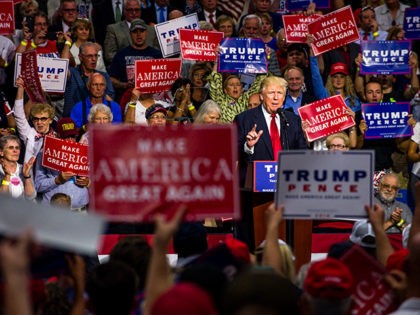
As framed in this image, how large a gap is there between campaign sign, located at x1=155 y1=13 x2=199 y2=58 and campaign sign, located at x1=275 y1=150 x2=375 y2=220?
7.42 m

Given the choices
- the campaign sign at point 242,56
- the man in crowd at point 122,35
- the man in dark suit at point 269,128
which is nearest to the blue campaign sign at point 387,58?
the campaign sign at point 242,56

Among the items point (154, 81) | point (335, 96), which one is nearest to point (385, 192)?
point (335, 96)

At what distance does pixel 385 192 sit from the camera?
11.0 m

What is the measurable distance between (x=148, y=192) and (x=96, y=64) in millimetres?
8489

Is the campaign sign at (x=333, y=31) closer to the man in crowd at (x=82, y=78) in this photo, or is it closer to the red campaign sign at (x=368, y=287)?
the man in crowd at (x=82, y=78)

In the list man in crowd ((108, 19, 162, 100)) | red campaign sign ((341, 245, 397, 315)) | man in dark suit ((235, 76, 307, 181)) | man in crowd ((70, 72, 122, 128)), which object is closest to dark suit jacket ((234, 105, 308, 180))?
man in dark suit ((235, 76, 307, 181))

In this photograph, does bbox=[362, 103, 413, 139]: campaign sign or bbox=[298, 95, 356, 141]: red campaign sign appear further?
bbox=[362, 103, 413, 139]: campaign sign

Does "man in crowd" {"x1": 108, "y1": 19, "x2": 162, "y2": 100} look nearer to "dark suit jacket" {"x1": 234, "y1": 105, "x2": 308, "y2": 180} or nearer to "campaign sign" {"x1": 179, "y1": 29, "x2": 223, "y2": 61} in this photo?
"campaign sign" {"x1": 179, "y1": 29, "x2": 223, "y2": 61}

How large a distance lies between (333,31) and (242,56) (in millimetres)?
1246

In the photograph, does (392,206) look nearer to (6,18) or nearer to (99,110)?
(99,110)

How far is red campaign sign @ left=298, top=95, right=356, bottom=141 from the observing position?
12.0 m

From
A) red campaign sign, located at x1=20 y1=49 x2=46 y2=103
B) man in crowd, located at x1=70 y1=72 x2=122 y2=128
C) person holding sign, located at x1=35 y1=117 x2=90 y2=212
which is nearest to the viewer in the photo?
person holding sign, located at x1=35 y1=117 x2=90 y2=212

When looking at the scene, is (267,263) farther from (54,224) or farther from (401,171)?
(401,171)

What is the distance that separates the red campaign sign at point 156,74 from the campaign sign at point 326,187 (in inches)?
257
